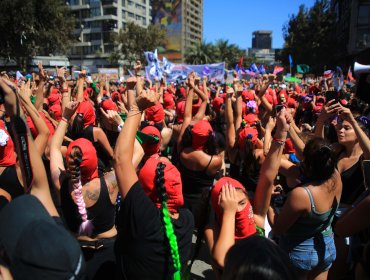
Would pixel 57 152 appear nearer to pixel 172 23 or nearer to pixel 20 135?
pixel 20 135

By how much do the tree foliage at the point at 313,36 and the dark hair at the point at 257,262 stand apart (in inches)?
1735

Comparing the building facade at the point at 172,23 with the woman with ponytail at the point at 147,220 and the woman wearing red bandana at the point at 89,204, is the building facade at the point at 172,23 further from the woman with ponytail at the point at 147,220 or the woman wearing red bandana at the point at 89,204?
the woman with ponytail at the point at 147,220

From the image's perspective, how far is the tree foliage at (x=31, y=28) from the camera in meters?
27.6

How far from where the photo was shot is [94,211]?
2.68 metres

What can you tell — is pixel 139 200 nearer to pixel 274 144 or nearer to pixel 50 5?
pixel 274 144

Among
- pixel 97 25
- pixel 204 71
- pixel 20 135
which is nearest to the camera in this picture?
pixel 20 135

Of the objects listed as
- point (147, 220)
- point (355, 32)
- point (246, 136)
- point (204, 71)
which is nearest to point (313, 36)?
point (355, 32)

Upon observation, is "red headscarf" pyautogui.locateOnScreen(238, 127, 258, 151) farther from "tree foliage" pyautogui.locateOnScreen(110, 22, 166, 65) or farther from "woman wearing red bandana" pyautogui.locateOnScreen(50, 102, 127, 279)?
"tree foliage" pyautogui.locateOnScreen(110, 22, 166, 65)

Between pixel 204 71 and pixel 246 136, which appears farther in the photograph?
pixel 204 71

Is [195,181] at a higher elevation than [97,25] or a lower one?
lower

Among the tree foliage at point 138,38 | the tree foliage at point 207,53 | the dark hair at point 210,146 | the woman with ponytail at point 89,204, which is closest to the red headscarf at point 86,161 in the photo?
the woman with ponytail at point 89,204

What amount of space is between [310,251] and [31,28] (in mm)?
31537

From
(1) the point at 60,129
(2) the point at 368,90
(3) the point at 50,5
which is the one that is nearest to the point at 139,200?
(1) the point at 60,129

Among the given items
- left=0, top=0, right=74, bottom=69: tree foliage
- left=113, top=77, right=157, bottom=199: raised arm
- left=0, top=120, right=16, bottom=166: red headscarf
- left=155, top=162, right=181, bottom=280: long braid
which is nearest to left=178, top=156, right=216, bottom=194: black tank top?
left=155, top=162, right=181, bottom=280: long braid
